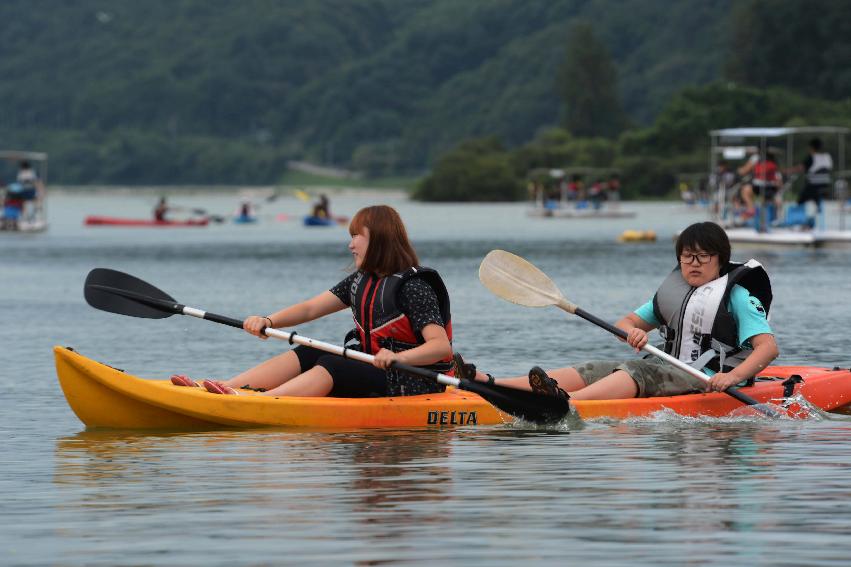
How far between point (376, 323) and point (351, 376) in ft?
1.36

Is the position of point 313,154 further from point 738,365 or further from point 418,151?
point 738,365

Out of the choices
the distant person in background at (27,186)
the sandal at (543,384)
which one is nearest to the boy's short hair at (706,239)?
the sandal at (543,384)

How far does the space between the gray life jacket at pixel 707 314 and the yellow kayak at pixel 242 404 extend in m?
1.24

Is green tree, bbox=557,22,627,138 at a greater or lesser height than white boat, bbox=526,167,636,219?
greater

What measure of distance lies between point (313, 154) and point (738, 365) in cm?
18218

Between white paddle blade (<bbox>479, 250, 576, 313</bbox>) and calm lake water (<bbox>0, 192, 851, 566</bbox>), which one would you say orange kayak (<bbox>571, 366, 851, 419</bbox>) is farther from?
white paddle blade (<bbox>479, 250, 576, 313</bbox>)

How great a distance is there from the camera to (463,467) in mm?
8812

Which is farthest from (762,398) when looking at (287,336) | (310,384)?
(287,336)

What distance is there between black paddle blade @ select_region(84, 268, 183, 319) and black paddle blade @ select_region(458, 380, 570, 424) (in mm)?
2101

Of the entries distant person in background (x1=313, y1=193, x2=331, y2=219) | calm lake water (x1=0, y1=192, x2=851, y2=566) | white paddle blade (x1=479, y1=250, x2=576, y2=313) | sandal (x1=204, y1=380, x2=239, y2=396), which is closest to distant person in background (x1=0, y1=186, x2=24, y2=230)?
distant person in background (x1=313, y1=193, x2=331, y2=219)

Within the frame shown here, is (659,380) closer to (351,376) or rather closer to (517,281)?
(517,281)

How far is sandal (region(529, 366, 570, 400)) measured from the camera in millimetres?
9656

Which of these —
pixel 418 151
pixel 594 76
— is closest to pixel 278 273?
pixel 594 76

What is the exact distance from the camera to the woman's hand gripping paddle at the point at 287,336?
966cm
